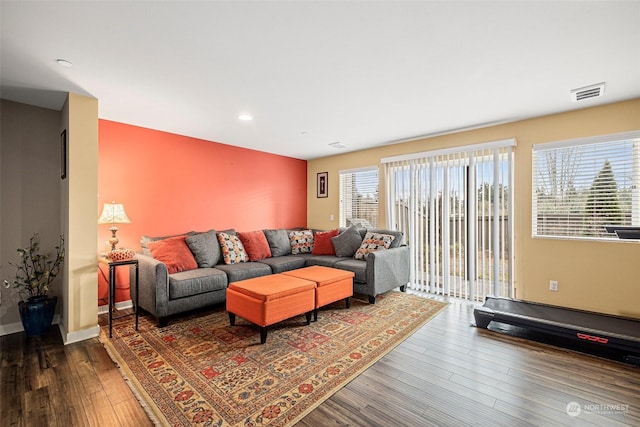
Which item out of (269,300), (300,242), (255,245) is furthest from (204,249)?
(300,242)

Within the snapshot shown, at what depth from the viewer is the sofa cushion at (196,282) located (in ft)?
10.2

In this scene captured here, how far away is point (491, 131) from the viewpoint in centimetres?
386

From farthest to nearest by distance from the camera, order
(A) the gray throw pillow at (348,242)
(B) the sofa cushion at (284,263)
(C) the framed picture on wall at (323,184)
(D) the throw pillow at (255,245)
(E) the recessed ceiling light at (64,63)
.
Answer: (C) the framed picture on wall at (323,184)
(A) the gray throw pillow at (348,242)
(D) the throw pillow at (255,245)
(B) the sofa cushion at (284,263)
(E) the recessed ceiling light at (64,63)

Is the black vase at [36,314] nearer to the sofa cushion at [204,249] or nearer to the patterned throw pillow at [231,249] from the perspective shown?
the sofa cushion at [204,249]

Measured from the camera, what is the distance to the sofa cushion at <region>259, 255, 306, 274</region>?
4145 millimetres

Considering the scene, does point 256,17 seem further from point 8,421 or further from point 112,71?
point 8,421

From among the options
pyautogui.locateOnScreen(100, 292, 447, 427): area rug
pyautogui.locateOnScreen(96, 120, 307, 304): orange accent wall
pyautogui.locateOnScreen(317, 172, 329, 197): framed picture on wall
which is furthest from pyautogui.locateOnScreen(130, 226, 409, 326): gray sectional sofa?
pyautogui.locateOnScreen(317, 172, 329, 197): framed picture on wall

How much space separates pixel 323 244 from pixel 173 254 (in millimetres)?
2305

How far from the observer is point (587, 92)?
2754mm

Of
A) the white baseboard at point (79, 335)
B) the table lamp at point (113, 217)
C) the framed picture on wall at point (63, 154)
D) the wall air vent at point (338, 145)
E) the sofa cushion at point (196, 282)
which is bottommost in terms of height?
the white baseboard at point (79, 335)

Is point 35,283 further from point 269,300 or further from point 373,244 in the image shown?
point 373,244

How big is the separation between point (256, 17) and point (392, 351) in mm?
2731

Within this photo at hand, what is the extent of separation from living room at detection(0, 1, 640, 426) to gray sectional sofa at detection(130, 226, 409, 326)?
1.68 ft

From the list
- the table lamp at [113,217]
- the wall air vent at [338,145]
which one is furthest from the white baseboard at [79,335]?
the wall air vent at [338,145]
